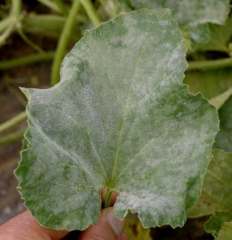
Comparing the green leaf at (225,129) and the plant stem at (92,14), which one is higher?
the plant stem at (92,14)

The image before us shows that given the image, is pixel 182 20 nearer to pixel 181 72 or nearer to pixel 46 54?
pixel 181 72

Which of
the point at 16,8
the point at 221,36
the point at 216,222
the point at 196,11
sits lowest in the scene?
the point at 216,222

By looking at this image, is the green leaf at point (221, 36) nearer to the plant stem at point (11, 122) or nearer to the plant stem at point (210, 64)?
the plant stem at point (210, 64)

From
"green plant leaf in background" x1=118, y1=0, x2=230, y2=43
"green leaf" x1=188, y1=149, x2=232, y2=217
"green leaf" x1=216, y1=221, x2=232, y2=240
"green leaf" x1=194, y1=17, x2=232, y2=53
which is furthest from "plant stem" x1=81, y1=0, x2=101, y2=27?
"green leaf" x1=216, y1=221, x2=232, y2=240

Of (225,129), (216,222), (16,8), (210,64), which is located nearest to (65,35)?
(16,8)

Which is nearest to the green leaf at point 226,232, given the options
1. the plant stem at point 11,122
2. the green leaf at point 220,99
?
the green leaf at point 220,99

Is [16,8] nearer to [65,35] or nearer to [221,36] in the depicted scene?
[65,35]
